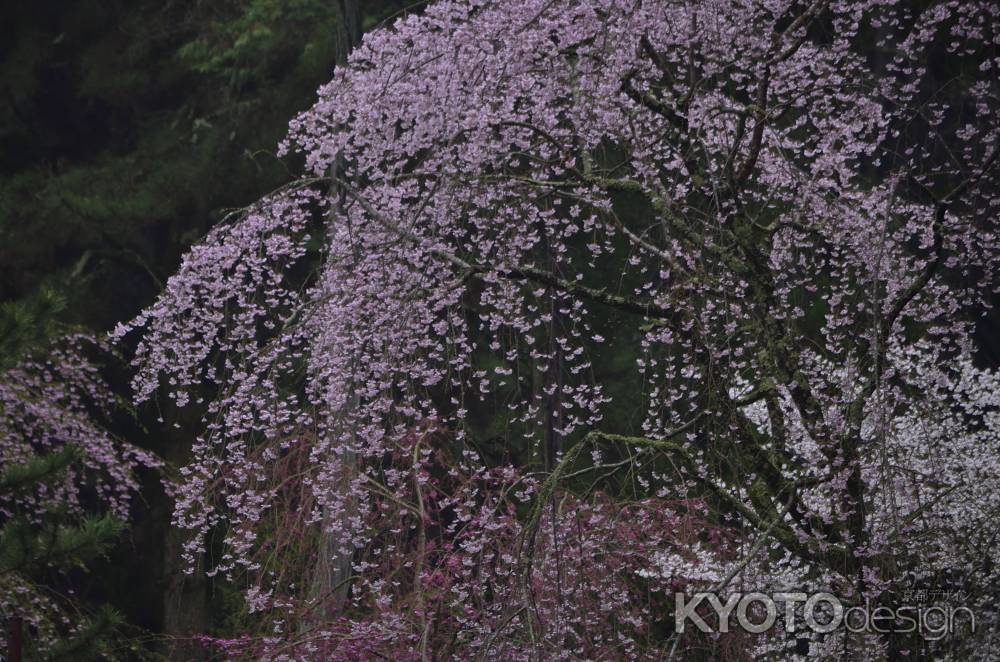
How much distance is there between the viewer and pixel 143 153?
9898mm

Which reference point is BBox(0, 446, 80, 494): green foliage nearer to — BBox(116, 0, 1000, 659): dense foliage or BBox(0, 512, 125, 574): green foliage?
BBox(0, 512, 125, 574): green foliage

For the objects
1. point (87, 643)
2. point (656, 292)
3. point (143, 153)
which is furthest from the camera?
point (143, 153)

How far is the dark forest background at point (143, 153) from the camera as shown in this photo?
9320 mm

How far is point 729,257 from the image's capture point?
15.2 ft

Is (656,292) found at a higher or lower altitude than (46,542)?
higher

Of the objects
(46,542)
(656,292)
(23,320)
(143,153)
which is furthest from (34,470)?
(143,153)

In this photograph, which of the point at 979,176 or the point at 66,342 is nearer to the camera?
the point at 979,176

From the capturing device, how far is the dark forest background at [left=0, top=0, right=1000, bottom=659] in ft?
30.6

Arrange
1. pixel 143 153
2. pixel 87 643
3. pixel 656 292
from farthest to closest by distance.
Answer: pixel 143 153
pixel 656 292
pixel 87 643

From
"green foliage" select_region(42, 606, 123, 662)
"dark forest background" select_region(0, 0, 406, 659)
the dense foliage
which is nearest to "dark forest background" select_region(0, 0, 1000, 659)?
"dark forest background" select_region(0, 0, 406, 659)

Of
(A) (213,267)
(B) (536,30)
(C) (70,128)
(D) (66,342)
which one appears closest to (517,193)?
(B) (536,30)

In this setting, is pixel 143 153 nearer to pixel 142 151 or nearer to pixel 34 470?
pixel 142 151

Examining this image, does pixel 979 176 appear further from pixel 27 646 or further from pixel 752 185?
pixel 27 646

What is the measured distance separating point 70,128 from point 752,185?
6951 mm
